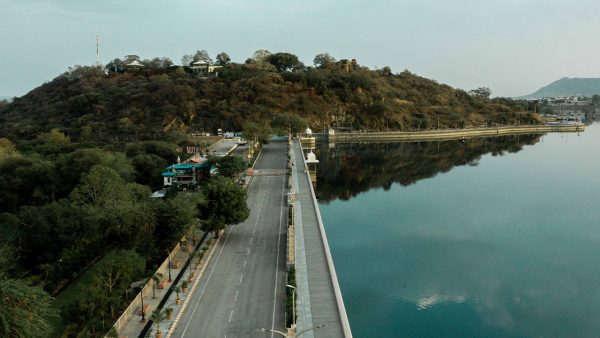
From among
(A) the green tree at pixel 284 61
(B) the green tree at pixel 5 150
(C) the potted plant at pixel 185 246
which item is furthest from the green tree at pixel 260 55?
(C) the potted plant at pixel 185 246

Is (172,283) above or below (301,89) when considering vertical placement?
below

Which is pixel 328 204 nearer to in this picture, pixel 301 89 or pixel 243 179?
pixel 243 179

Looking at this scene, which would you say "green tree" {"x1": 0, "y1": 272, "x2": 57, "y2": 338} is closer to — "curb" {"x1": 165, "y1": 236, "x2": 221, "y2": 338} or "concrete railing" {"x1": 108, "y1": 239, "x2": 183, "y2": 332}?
"concrete railing" {"x1": 108, "y1": 239, "x2": 183, "y2": 332}

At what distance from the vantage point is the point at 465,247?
1770 inches

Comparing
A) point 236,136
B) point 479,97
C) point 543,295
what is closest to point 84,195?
point 543,295

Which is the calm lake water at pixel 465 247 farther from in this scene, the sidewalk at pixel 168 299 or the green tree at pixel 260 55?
the green tree at pixel 260 55

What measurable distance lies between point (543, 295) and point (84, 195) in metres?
40.9

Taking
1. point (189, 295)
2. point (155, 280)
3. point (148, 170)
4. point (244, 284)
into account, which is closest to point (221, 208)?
point (244, 284)

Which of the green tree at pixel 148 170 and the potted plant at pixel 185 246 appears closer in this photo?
the potted plant at pixel 185 246

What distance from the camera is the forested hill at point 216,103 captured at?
11394 cm

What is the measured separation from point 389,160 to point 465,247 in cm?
5489

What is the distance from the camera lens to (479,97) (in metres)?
199

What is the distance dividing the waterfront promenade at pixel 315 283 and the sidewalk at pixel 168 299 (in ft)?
21.0

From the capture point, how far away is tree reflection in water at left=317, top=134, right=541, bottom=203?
75.8 m
